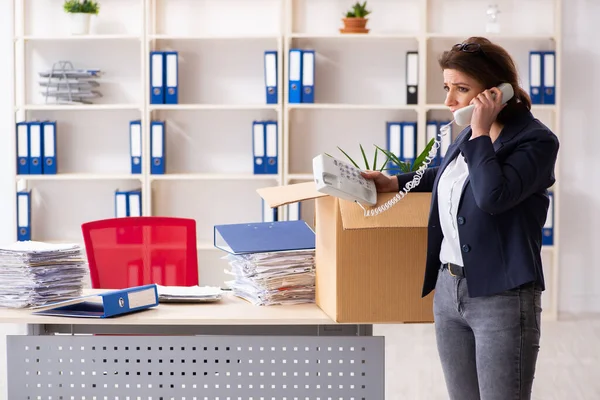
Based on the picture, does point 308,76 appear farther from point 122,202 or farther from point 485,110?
point 485,110

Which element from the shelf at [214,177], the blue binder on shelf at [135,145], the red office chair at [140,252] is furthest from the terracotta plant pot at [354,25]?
the red office chair at [140,252]

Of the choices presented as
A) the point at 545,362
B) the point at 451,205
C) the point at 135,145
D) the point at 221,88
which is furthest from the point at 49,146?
the point at 451,205

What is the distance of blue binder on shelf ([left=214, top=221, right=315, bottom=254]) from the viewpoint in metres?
2.46

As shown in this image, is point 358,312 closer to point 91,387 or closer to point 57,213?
point 91,387

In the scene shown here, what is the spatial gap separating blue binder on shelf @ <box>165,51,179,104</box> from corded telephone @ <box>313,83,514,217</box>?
3.09 metres

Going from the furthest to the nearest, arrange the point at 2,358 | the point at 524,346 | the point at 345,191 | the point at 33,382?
1. the point at 2,358
2. the point at 33,382
3. the point at 345,191
4. the point at 524,346

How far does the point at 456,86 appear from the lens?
1.99m

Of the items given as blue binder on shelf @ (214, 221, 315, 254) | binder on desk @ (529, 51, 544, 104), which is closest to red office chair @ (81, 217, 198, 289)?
blue binder on shelf @ (214, 221, 315, 254)

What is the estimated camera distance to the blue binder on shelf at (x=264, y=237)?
2.46 m

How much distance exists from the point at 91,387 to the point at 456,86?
129cm

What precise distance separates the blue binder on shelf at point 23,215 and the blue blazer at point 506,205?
389 cm

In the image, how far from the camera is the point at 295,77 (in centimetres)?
510

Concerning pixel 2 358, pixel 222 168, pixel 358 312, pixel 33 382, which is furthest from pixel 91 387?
pixel 222 168

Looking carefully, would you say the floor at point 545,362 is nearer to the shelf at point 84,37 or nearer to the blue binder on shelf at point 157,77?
the blue binder on shelf at point 157,77
